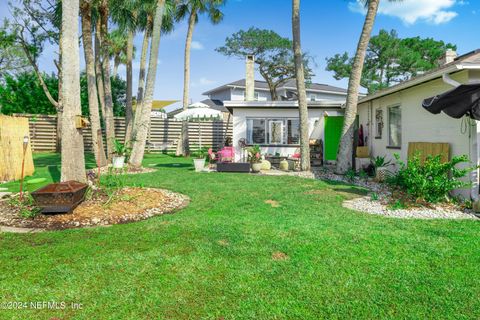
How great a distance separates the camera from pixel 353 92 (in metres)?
9.74

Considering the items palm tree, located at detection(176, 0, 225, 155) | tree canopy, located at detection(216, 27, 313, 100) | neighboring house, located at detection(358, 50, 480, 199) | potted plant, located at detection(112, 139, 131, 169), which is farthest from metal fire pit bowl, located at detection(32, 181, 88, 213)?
tree canopy, located at detection(216, 27, 313, 100)

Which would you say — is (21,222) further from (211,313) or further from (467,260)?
(467,260)

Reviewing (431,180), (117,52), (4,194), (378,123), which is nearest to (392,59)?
(378,123)

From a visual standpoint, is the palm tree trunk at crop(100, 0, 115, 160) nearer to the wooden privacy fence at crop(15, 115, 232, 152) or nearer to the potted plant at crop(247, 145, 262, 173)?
the potted plant at crop(247, 145, 262, 173)

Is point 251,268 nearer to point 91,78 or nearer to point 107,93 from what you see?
point 91,78

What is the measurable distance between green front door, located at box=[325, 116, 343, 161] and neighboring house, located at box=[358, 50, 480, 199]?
0.93 metres

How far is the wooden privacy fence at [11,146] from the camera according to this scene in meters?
8.80

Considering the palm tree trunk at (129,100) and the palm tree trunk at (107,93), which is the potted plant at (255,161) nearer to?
the palm tree trunk at (107,93)

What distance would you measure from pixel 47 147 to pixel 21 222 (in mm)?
14828

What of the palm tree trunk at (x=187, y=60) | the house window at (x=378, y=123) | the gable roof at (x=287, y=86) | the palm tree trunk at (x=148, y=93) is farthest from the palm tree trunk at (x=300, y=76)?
the gable roof at (x=287, y=86)

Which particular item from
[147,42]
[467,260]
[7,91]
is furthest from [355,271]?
[7,91]

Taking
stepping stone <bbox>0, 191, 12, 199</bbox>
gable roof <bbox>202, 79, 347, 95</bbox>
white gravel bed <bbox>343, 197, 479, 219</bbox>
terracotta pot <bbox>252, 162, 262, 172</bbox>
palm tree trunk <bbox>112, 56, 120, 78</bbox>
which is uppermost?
palm tree trunk <bbox>112, 56, 120, 78</bbox>

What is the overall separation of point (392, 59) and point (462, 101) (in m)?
25.2

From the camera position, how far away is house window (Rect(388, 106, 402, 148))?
30.6ft
